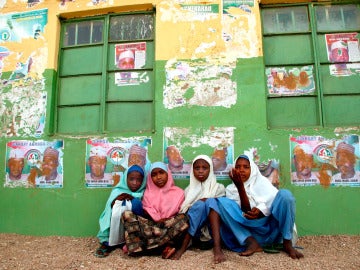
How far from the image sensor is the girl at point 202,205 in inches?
126

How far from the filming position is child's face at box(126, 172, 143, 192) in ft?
12.3

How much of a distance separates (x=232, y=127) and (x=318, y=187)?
47.7 inches

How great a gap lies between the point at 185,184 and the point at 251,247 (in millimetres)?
1135

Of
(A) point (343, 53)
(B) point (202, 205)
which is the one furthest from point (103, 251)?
(A) point (343, 53)

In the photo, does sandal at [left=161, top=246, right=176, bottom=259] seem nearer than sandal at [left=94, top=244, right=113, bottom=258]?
Yes

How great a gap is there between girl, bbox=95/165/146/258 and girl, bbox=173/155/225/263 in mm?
511

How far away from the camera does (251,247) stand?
10.5 feet

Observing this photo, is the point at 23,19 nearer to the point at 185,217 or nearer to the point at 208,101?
the point at 208,101

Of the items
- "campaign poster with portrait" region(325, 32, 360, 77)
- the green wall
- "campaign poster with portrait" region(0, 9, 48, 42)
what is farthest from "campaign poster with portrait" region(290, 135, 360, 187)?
"campaign poster with portrait" region(0, 9, 48, 42)

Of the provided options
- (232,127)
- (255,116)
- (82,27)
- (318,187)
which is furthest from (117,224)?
(82,27)

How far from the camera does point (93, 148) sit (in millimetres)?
4254

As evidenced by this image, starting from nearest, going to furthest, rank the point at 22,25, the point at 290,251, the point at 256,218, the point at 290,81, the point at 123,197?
the point at 290,251 < the point at 256,218 < the point at 123,197 < the point at 290,81 < the point at 22,25

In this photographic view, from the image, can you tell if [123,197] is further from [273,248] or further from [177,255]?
[273,248]

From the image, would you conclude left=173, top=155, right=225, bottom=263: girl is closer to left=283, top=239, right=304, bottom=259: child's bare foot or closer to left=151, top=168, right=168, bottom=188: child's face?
left=151, top=168, right=168, bottom=188: child's face
